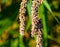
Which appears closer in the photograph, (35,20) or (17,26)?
(35,20)

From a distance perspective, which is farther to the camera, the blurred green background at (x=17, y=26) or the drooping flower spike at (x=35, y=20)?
the blurred green background at (x=17, y=26)

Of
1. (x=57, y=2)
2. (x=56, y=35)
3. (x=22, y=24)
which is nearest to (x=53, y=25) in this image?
(x=56, y=35)

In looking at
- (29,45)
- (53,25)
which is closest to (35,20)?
(29,45)

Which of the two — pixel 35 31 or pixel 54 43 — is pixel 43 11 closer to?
pixel 35 31

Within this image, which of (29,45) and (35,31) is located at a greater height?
(35,31)

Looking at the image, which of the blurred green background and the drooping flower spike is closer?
the drooping flower spike

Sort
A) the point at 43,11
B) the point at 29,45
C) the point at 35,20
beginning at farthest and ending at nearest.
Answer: the point at 29,45, the point at 43,11, the point at 35,20

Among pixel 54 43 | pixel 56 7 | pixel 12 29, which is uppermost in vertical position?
pixel 56 7

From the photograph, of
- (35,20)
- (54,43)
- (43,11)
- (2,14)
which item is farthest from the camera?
(54,43)

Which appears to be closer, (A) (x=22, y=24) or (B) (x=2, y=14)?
(A) (x=22, y=24)
